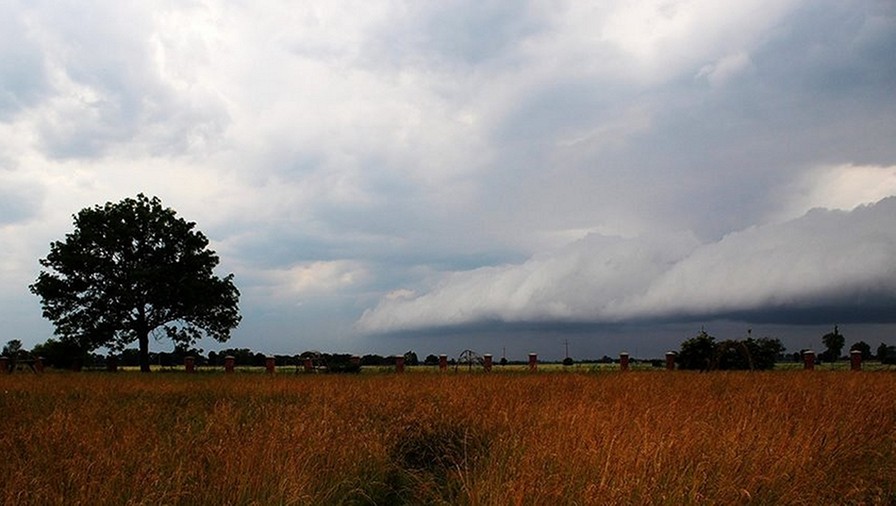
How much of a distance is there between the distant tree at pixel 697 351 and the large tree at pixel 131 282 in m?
24.4

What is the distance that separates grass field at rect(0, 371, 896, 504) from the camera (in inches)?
203

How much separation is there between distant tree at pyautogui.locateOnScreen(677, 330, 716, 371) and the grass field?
2180cm

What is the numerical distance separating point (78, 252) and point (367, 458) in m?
34.6

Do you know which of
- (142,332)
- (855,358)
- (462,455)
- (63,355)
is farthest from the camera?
(63,355)

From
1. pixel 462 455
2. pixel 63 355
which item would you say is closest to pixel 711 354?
pixel 462 455

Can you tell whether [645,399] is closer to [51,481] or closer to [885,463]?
[885,463]

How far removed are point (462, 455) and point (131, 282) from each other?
32597 millimetres

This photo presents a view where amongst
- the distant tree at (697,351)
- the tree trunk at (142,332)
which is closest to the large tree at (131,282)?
the tree trunk at (142,332)

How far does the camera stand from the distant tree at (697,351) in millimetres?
32219

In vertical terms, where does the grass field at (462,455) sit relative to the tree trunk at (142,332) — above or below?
below

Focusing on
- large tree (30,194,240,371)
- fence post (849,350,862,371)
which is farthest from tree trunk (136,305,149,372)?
fence post (849,350,862,371)

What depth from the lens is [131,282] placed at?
35.8 meters

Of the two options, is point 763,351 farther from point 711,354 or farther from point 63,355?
point 63,355

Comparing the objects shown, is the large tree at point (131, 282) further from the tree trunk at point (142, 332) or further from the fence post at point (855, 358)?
the fence post at point (855, 358)
